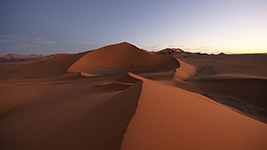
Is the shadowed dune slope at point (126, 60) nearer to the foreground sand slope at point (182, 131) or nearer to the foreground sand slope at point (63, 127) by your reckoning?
the foreground sand slope at point (63, 127)

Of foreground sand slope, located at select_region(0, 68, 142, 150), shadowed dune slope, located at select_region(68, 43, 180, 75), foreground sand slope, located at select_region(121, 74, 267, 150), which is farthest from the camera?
shadowed dune slope, located at select_region(68, 43, 180, 75)

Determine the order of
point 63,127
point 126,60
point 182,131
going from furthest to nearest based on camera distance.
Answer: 1. point 126,60
2. point 63,127
3. point 182,131

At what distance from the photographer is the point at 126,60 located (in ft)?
42.7

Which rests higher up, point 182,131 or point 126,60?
point 126,60

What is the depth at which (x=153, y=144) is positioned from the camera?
1060 millimetres

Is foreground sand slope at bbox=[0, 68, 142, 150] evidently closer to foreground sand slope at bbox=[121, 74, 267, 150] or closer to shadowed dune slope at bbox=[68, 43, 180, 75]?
foreground sand slope at bbox=[121, 74, 267, 150]

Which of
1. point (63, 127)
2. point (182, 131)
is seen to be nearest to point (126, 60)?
point (63, 127)

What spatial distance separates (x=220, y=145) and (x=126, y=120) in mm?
970

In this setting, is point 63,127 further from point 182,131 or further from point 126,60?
point 126,60

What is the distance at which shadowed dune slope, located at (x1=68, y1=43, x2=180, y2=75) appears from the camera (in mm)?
11625

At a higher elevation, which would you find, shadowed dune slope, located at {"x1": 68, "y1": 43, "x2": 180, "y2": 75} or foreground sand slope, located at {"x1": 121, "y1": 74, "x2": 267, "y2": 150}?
shadowed dune slope, located at {"x1": 68, "y1": 43, "x2": 180, "y2": 75}

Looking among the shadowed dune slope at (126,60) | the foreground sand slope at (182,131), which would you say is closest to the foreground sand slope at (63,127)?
the foreground sand slope at (182,131)

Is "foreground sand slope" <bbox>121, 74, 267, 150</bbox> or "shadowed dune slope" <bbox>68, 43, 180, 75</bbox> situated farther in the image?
"shadowed dune slope" <bbox>68, 43, 180, 75</bbox>

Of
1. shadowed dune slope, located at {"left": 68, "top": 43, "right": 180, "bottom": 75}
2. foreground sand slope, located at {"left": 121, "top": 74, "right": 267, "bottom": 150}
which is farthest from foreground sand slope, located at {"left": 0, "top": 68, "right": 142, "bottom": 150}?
shadowed dune slope, located at {"left": 68, "top": 43, "right": 180, "bottom": 75}
